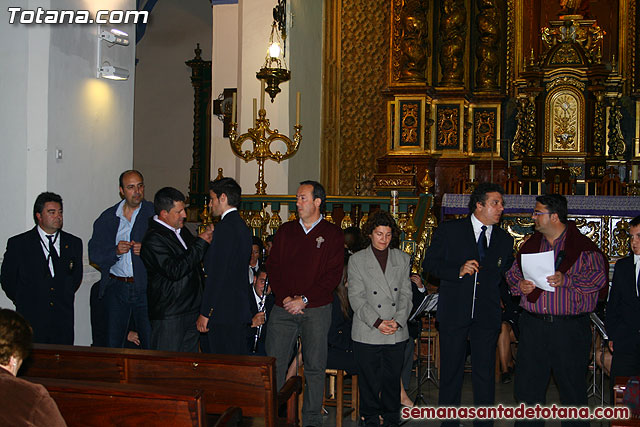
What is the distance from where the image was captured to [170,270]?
5180 mm

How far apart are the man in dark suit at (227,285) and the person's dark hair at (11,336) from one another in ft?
8.17

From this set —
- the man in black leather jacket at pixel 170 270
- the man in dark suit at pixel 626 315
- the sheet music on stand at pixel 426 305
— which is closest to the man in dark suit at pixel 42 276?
the man in black leather jacket at pixel 170 270

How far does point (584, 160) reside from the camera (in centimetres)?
1321

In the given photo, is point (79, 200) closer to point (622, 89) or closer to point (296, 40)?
point (296, 40)

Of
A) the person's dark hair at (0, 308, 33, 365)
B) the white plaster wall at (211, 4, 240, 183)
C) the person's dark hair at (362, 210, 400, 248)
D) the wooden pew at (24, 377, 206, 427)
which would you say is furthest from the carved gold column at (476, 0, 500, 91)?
the person's dark hair at (0, 308, 33, 365)

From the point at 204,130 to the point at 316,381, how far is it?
12.0 m

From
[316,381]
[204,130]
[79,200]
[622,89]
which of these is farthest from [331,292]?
[204,130]

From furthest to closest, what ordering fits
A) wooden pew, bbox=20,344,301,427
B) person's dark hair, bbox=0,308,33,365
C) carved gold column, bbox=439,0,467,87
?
carved gold column, bbox=439,0,467,87
wooden pew, bbox=20,344,301,427
person's dark hair, bbox=0,308,33,365

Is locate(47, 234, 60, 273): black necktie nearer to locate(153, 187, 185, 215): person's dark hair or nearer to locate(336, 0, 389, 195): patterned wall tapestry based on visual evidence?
locate(153, 187, 185, 215): person's dark hair

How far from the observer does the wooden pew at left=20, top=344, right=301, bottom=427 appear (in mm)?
3984

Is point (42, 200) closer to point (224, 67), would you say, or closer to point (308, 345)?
point (308, 345)

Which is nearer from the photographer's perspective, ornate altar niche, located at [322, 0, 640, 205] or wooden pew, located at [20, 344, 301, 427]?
wooden pew, located at [20, 344, 301, 427]

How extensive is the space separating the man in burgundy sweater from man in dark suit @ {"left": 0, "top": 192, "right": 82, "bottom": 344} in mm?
1716

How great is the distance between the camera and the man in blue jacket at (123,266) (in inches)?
235
